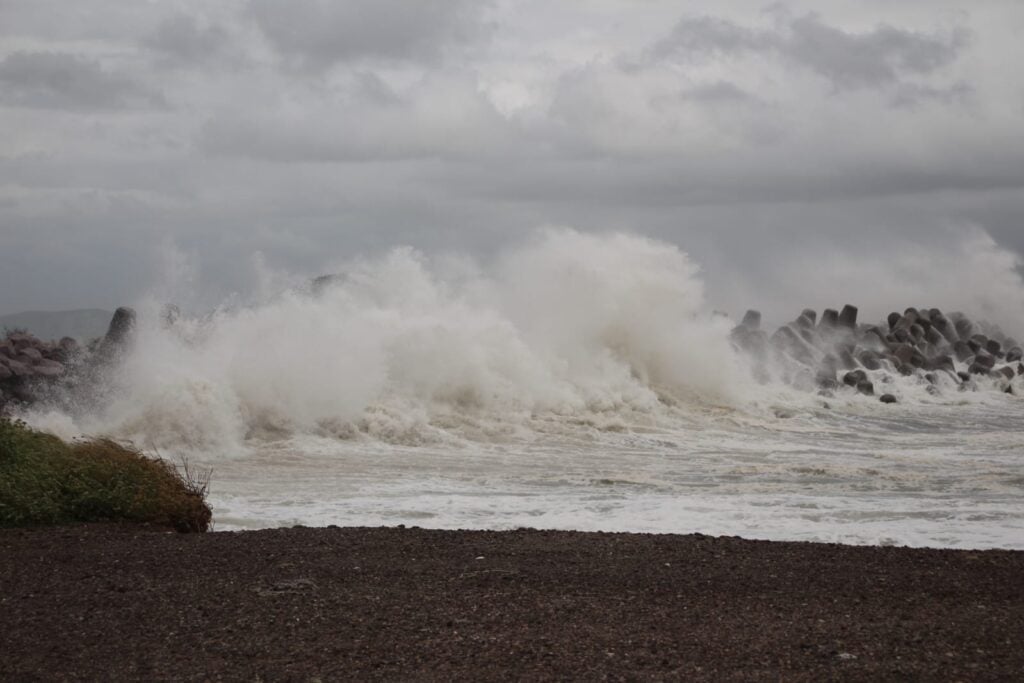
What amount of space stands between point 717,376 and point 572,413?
8023mm

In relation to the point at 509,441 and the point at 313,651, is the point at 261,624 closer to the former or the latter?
the point at 313,651

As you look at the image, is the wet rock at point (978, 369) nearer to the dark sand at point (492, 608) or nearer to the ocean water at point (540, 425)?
the ocean water at point (540, 425)

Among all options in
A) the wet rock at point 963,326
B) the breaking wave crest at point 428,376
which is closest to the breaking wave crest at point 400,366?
the breaking wave crest at point 428,376

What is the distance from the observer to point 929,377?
125 feet

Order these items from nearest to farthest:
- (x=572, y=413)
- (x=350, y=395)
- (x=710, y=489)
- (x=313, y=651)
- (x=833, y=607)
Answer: (x=313, y=651) → (x=833, y=607) → (x=710, y=489) → (x=350, y=395) → (x=572, y=413)

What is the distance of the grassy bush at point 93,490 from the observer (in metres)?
10.6

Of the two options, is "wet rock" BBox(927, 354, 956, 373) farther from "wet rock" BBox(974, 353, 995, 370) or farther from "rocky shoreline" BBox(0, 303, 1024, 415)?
"wet rock" BBox(974, 353, 995, 370)

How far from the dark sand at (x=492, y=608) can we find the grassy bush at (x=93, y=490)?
0.46 m

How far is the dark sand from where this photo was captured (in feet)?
21.5

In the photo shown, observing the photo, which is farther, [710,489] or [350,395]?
[350,395]

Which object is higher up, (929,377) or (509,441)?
(929,377)

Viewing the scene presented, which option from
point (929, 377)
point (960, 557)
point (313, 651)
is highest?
point (929, 377)

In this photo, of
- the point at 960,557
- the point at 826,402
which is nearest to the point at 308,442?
the point at 960,557

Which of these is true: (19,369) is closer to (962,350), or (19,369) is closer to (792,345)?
(792,345)
